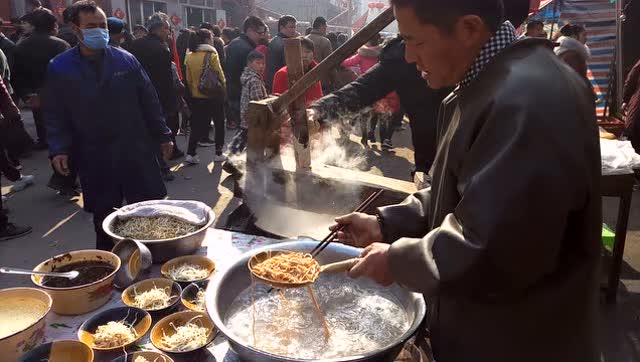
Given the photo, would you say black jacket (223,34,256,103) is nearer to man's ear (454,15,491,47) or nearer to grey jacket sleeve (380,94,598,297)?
man's ear (454,15,491,47)

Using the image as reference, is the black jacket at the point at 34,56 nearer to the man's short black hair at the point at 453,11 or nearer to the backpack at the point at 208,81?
the backpack at the point at 208,81

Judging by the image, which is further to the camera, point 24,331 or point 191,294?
point 191,294

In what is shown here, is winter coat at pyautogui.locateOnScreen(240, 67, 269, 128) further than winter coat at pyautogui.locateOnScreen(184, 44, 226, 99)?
No

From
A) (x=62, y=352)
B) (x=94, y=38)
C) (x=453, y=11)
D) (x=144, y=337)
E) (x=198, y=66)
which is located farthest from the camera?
(x=198, y=66)

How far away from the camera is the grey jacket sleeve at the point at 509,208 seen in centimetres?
121

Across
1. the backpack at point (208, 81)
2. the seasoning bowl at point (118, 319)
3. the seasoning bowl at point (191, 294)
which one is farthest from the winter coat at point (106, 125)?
the backpack at point (208, 81)

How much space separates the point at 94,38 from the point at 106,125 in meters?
0.76

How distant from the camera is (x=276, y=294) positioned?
7.66 feet

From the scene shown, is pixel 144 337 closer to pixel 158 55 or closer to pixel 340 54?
pixel 340 54

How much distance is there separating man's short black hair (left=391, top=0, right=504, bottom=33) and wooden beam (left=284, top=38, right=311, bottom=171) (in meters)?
2.70

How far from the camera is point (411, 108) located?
4.80 m

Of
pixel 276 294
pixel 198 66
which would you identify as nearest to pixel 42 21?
pixel 198 66

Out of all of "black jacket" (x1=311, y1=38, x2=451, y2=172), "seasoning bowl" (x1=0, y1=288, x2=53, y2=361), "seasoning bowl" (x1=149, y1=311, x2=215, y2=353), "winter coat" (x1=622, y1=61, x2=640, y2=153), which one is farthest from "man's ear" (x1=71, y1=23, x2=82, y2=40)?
"winter coat" (x1=622, y1=61, x2=640, y2=153)

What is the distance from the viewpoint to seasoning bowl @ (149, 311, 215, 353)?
6.29ft
